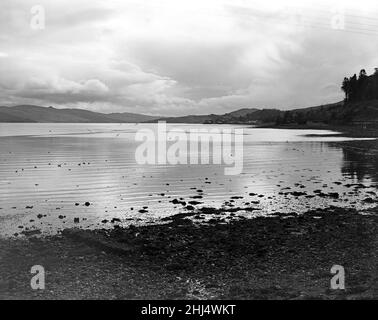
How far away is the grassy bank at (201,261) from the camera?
13.9 m

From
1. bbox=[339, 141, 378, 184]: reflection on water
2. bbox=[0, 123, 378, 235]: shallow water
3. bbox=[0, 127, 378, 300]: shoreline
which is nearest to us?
bbox=[0, 127, 378, 300]: shoreline

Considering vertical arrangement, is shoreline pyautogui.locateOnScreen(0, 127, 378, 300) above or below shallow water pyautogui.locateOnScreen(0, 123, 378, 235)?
below

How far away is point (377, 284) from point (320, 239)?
6493mm

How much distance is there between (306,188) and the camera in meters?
37.4

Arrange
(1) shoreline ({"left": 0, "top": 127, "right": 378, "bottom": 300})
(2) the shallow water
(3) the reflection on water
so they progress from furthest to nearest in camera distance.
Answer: (3) the reflection on water
(2) the shallow water
(1) shoreline ({"left": 0, "top": 127, "right": 378, "bottom": 300})

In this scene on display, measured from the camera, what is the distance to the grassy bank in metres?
13.9

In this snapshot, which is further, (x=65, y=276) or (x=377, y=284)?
(x=65, y=276)

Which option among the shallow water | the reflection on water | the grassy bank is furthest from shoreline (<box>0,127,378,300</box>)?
the reflection on water

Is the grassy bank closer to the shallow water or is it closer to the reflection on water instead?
the shallow water

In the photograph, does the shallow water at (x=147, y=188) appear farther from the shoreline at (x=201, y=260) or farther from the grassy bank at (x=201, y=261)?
the grassy bank at (x=201, y=261)

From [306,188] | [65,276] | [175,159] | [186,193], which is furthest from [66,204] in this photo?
[175,159]

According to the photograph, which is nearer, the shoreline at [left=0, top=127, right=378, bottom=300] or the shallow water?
the shoreline at [left=0, top=127, right=378, bottom=300]

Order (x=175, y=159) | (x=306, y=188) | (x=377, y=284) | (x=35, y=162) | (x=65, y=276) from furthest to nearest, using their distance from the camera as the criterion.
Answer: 1. (x=175, y=159)
2. (x=35, y=162)
3. (x=306, y=188)
4. (x=65, y=276)
5. (x=377, y=284)
